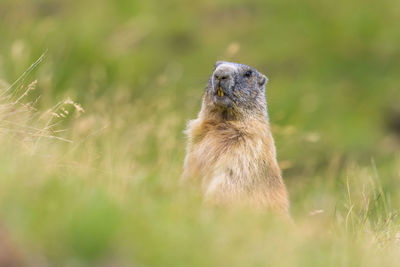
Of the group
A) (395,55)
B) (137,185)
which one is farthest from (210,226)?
(395,55)

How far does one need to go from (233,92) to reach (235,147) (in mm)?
808

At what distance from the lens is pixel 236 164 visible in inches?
247

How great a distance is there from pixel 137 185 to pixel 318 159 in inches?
314

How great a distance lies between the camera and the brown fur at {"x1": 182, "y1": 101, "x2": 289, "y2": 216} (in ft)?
20.2

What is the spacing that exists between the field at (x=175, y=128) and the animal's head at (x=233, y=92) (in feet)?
2.19

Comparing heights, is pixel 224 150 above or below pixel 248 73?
below

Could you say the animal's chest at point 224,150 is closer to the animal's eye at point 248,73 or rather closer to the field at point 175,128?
the field at point 175,128

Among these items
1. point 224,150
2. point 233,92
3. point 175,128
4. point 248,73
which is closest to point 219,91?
point 233,92

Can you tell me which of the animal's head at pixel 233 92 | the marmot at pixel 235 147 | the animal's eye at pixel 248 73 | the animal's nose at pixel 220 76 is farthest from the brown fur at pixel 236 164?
the animal's eye at pixel 248 73

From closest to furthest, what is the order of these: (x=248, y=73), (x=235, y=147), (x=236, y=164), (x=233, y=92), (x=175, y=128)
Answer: (x=236, y=164) < (x=235, y=147) < (x=233, y=92) < (x=248, y=73) < (x=175, y=128)

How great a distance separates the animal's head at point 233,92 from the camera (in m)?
6.99

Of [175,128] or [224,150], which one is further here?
[175,128]

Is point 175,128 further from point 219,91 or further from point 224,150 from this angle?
point 224,150

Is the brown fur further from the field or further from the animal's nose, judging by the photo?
the animal's nose
